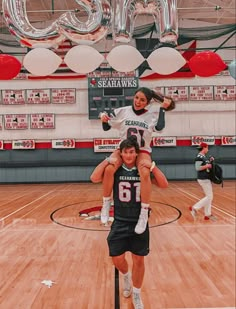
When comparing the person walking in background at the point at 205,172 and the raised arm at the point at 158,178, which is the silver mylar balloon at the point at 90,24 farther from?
the person walking in background at the point at 205,172

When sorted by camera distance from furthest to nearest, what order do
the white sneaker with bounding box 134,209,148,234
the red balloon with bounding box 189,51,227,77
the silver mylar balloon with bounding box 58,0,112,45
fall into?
1. the red balloon with bounding box 189,51,227,77
2. the silver mylar balloon with bounding box 58,0,112,45
3. the white sneaker with bounding box 134,209,148,234

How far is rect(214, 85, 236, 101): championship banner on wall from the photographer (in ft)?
47.0

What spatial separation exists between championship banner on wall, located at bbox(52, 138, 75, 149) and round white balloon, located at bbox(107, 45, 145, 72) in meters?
9.45

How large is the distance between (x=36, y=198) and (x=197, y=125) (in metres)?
8.21

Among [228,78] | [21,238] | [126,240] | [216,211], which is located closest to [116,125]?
[126,240]

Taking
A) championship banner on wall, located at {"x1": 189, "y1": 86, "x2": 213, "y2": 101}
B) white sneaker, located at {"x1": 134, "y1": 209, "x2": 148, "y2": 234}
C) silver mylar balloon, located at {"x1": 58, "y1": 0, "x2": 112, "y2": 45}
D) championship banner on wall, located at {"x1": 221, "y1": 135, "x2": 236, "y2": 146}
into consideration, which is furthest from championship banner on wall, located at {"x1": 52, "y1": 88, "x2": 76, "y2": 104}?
white sneaker, located at {"x1": 134, "y1": 209, "x2": 148, "y2": 234}

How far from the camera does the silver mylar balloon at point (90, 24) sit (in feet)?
12.1

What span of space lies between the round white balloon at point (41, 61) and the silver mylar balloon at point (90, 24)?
1.07 metres

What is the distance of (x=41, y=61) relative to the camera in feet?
16.4

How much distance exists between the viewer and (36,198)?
998 centimetres

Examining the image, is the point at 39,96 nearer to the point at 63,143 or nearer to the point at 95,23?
the point at 63,143

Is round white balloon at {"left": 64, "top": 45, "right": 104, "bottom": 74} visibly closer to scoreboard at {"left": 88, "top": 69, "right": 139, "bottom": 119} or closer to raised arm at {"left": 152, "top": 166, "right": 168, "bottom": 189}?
raised arm at {"left": 152, "top": 166, "right": 168, "bottom": 189}

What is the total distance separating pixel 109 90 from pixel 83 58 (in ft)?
28.7

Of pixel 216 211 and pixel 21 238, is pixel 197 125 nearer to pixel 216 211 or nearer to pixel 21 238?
pixel 216 211
